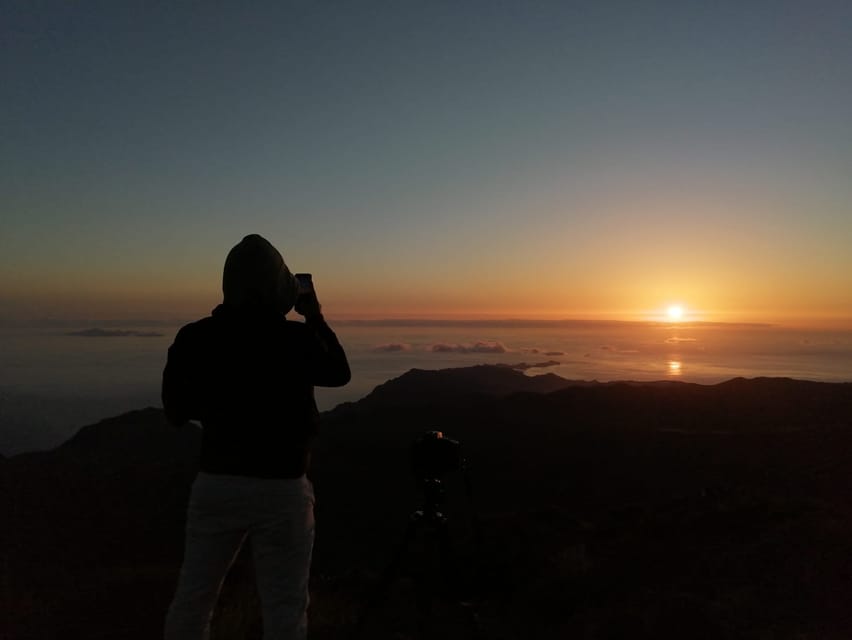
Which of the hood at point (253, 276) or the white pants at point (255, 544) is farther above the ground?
the hood at point (253, 276)

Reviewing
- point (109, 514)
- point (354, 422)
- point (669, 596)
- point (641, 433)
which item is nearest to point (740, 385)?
point (641, 433)

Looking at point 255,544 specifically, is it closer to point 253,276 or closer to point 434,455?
point 253,276

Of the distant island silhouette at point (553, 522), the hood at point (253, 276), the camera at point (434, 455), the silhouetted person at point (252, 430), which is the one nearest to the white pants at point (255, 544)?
the silhouetted person at point (252, 430)

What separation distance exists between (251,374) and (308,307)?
0.48 metres

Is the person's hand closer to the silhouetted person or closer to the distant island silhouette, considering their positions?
the silhouetted person

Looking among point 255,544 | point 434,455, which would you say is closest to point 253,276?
point 255,544

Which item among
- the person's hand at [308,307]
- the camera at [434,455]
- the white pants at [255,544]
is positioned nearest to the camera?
the white pants at [255,544]

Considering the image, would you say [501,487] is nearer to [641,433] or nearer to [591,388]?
[641,433]

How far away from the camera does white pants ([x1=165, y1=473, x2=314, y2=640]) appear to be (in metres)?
2.53

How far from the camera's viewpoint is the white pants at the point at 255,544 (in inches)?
99.5

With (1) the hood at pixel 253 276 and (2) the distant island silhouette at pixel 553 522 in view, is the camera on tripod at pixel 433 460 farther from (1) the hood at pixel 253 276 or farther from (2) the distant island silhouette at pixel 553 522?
(1) the hood at pixel 253 276

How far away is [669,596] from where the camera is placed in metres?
6.23

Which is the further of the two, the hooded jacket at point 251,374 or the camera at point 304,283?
the camera at point 304,283

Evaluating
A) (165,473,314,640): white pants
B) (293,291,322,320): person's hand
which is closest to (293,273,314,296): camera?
(293,291,322,320): person's hand
